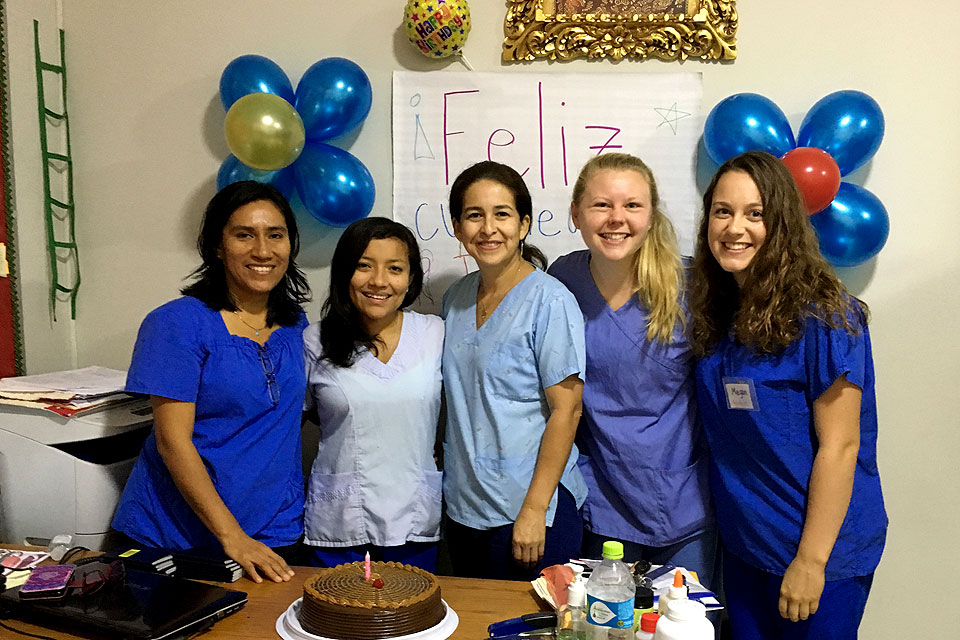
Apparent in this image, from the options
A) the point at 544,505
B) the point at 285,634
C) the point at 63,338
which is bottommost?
the point at 285,634

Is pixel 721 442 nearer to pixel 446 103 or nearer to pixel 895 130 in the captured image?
pixel 895 130

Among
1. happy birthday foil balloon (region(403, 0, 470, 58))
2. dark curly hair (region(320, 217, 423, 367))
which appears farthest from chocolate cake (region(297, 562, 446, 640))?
happy birthday foil balloon (region(403, 0, 470, 58))

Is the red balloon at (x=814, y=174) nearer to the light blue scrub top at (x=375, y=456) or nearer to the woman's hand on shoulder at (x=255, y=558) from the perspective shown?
the light blue scrub top at (x=375, y=456)

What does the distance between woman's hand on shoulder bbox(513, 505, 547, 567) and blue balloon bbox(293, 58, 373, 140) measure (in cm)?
122

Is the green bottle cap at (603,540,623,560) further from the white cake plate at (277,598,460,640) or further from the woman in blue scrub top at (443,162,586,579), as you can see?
the woman in blue scrub top at (443,162,586,579)

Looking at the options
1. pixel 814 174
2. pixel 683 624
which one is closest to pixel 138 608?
pixel 683 624

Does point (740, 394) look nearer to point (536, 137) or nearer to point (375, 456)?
point (375, 456)

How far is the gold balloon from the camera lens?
6.43ft

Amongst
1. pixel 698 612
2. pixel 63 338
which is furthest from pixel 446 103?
pixel 698 612

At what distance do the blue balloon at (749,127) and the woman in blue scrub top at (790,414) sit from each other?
399 mm

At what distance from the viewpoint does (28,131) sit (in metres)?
2.31

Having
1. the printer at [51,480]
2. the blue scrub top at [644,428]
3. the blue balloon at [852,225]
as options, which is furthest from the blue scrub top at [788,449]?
the printer at [51,480]

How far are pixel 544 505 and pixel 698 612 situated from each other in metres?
0.61

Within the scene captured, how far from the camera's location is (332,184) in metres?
2.08
